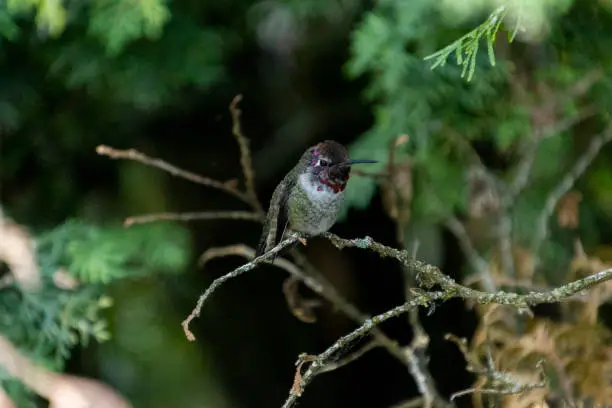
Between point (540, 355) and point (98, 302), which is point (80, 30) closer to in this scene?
point (98, 302)

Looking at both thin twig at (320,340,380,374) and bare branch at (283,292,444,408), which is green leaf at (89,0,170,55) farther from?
bare branch at (283,292,444,408)

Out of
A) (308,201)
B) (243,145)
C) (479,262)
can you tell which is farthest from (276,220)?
(479,262)

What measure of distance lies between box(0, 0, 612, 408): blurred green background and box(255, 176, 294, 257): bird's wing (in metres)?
0.48

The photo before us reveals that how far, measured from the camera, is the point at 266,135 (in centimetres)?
411

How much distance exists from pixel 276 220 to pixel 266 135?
1.63m

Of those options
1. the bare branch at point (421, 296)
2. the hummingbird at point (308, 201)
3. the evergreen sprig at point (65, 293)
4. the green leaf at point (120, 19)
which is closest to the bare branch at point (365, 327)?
the bare branch at point (421, 296)

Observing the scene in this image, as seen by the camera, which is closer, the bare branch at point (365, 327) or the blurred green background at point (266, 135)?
the bare branch at point (365, 327)

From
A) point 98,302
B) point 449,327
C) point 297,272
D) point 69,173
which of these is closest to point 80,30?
point 69,173

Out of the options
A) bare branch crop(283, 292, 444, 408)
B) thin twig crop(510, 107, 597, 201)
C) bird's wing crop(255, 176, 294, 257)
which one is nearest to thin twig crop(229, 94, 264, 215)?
bird's wing crop(255, 176, 294, 257)

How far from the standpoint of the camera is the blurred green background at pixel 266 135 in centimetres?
293

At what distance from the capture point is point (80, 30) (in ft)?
10.2

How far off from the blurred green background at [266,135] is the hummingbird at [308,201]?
0.49 m

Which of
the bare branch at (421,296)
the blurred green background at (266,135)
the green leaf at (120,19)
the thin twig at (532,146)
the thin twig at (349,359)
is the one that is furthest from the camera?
the thin twig at (532,146)

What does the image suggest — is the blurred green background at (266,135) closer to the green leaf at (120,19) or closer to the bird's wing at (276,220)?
the green leaf at (120,19)
